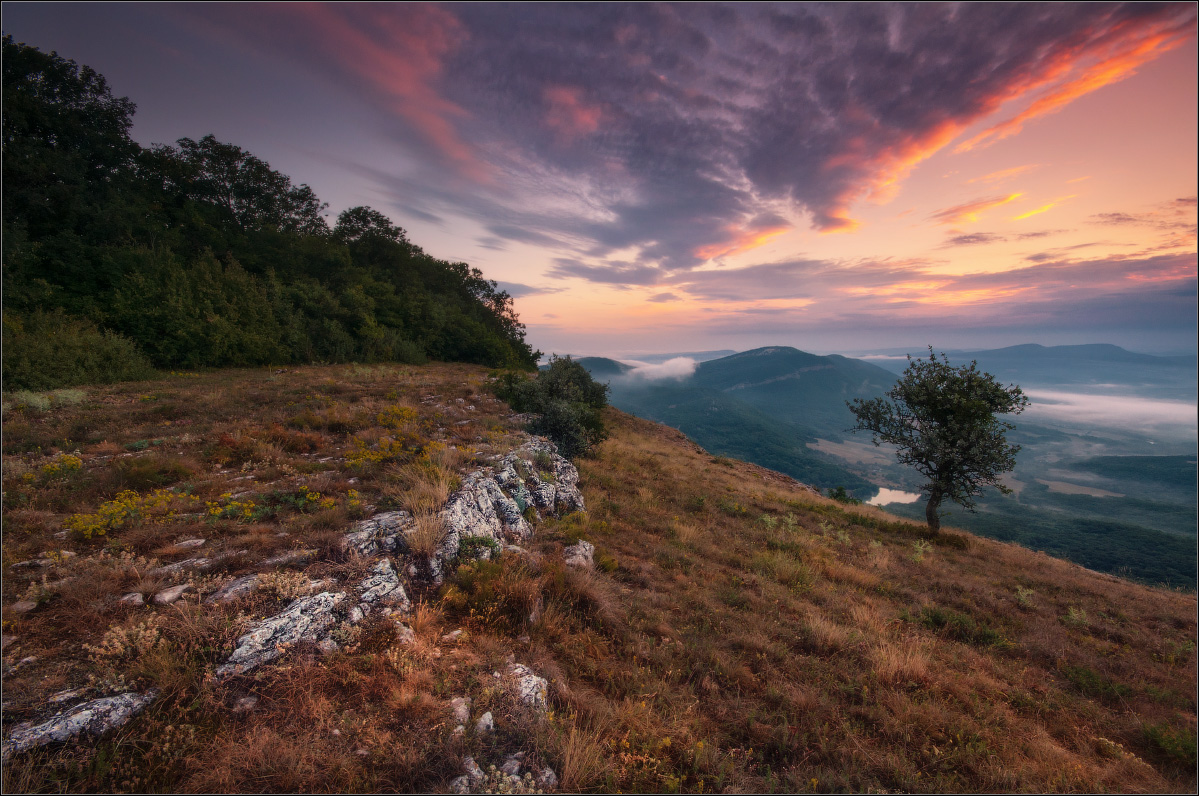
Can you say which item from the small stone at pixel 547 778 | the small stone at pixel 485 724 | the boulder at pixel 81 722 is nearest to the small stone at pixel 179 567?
the boulder at pixel 81 722

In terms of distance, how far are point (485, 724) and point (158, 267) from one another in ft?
95.4

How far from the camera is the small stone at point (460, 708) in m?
3.70

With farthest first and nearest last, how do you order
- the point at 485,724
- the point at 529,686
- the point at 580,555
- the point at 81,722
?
the point at 580,555, the point at 529,686, the point at 485,724, the point at 81,722

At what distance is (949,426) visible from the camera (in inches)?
605

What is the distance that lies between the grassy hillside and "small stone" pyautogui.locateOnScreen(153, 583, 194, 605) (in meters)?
0.12

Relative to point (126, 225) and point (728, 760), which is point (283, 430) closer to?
point (728, 760)

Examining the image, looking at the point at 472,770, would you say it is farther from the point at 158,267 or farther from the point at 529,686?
the point at 158,267

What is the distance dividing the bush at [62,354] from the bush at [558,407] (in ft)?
48.5

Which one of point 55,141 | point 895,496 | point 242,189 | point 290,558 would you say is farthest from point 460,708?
point 895,496

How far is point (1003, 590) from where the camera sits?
10258 millimetres

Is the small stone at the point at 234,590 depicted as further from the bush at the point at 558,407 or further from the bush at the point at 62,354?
the bush at the point at 62,354

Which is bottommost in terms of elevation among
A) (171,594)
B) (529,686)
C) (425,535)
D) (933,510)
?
(933,510)

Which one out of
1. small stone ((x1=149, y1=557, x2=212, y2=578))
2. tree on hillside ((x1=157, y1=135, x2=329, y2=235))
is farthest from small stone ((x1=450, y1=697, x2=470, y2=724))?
tree on hillside ((x1=157, y1=135, x2=329, y2=235))

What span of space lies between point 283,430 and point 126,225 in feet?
85.3
